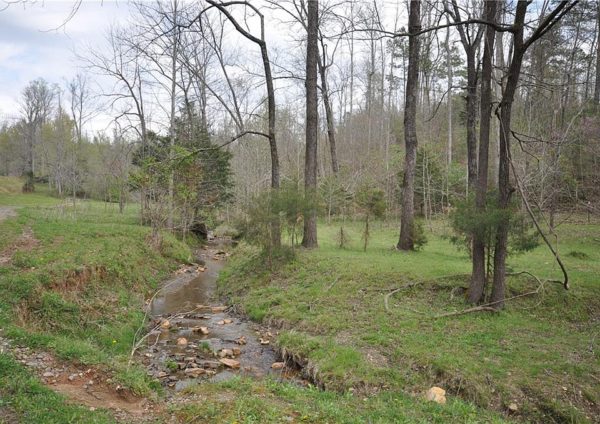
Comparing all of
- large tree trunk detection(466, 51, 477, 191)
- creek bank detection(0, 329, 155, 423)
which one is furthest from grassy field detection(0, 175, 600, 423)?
large tree trunk detection(466, 51, 477, 191)

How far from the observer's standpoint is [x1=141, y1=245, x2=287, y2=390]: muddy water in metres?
7.30

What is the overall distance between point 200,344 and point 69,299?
2.95 metres

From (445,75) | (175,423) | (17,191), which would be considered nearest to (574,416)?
(175,423)

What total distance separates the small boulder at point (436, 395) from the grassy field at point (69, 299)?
4058mm

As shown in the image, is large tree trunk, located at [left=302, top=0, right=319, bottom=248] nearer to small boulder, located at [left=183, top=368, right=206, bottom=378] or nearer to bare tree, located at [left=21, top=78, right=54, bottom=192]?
small boulder, located at [left=183, top=368, right=206, bottom=378]

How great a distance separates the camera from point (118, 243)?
1416 centimetres

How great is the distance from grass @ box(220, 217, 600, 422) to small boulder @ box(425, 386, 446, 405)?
22 centimetres

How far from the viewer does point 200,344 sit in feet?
28.3

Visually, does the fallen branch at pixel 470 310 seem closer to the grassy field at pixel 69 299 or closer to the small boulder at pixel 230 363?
the small boulder at pixel 230 363

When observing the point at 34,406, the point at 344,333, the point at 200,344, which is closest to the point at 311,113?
the point at 344,333

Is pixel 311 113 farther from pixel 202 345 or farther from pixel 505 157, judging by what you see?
pixel 202 345

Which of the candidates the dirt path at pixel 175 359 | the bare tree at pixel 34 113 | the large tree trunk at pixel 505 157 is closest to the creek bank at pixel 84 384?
the dirt path at pixel 175 359

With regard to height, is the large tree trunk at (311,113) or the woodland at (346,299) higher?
the large tree trunk at (311,113)

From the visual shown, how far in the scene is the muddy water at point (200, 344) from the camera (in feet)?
24.0
